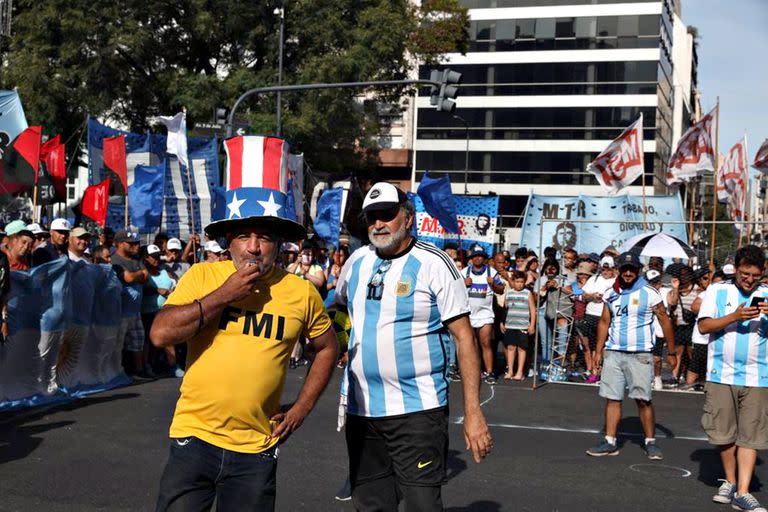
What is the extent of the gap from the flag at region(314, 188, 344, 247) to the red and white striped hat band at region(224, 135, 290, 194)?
1491 centimetres

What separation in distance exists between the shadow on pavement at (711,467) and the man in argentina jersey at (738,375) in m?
0.70

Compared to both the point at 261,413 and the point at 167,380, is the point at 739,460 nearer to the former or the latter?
the point at 261,413

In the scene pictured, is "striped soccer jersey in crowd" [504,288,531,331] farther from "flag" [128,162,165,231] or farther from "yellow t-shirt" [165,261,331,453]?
"yellow t-shirt" [165,261,331,453]

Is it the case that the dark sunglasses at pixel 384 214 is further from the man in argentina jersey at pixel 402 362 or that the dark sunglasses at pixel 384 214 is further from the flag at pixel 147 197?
the flag at pixel 147 197

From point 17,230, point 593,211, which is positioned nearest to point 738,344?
point 17,230

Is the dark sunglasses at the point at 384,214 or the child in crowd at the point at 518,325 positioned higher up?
the dark sunglasses at the point at 384,214

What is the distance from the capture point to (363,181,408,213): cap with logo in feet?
15.9

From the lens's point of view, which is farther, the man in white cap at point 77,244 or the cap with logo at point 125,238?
the cap with logo at point 125,238

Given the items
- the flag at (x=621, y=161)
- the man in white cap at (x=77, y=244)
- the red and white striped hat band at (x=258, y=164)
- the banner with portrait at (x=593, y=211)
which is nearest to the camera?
the red and white striped hat band at (x=258, y=164)

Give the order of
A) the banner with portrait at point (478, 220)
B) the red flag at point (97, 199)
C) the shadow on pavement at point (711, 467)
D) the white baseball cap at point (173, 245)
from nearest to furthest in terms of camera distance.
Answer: the shadow on pavement at point (711, 467), the white baseball cap at point (173, 245), the red flag at point (97, 199), the banner with portrait at point (478, 220)

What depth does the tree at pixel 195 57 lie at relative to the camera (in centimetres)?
3041

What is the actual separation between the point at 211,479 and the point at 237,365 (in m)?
0.44

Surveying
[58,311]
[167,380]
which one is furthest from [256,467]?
[167,380]

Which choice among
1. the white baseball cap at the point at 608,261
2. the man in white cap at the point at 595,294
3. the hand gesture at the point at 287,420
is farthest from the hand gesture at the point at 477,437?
the white baseball cap at the point at 608,261
